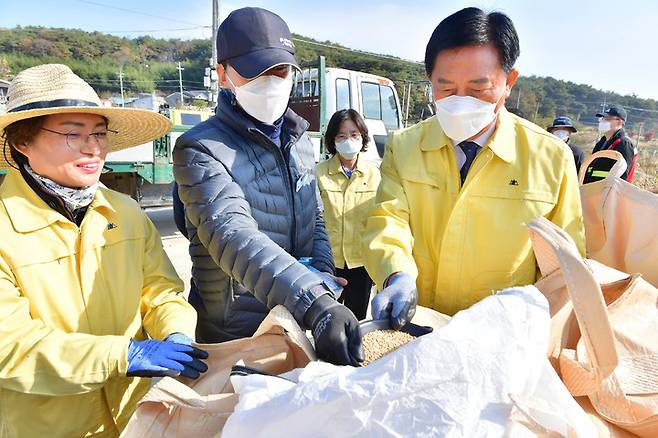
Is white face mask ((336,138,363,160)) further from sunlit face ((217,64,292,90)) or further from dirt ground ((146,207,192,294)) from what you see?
sunlit face ((217,64,292,90))

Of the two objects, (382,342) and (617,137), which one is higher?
(617,137)

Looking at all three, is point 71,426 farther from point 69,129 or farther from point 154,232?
point 69,129

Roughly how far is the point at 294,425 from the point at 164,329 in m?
0.75

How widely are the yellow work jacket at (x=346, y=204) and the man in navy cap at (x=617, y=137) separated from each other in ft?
13.3

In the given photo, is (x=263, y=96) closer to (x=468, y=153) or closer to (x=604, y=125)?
(x=468, y=153)

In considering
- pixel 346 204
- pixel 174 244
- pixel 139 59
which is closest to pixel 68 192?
pixel 346 204

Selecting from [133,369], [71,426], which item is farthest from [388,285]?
[71,426]

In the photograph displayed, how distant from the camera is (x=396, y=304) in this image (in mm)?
1139

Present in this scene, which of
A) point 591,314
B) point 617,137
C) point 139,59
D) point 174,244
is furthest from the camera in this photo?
point 139,59

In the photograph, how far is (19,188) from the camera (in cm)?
131

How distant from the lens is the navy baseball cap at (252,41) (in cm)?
141

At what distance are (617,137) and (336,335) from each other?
6.68 meters

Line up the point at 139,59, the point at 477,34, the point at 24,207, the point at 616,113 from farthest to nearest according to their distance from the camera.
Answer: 1. the point at 139,59
2. the point at 616,113
3. the point at 477,34
4. the point at 24,207

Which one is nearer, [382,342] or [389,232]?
[382,342]
